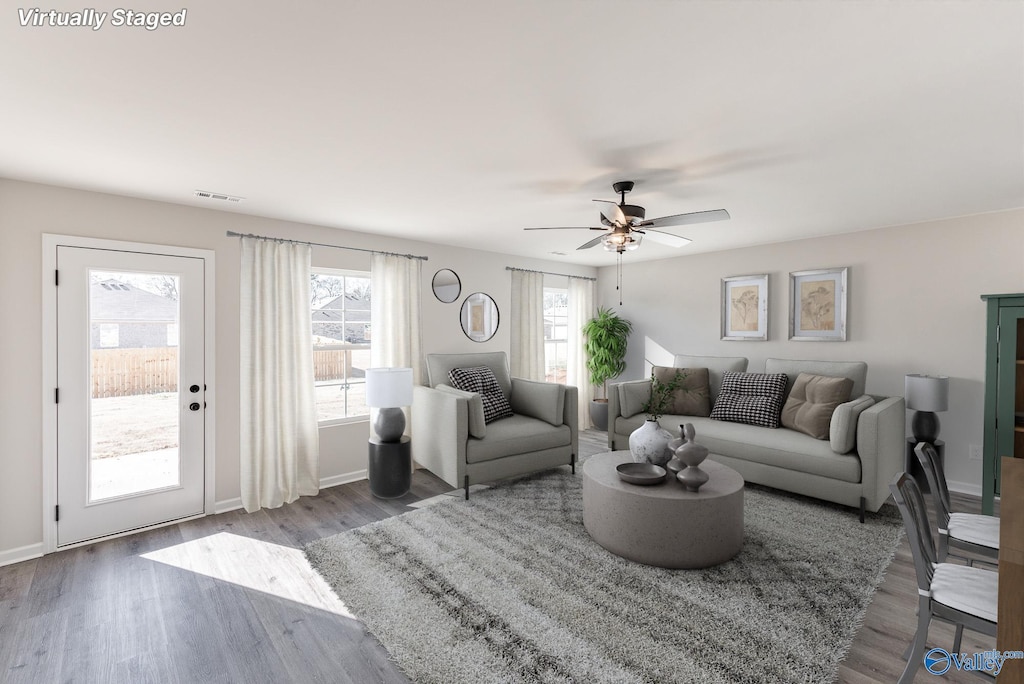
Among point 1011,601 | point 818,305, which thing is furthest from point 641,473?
point 818,305

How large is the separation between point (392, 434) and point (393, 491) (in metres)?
0.47

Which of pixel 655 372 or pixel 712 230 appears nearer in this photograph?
pixel 712 230

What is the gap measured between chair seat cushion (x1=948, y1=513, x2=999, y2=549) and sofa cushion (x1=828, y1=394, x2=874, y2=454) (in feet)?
4.00

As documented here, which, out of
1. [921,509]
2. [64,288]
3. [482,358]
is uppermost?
[64,288]

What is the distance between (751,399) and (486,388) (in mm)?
2527

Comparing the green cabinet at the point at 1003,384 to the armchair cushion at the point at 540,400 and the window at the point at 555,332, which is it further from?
the window at the point at 555,332

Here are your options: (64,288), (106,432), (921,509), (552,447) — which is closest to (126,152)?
(64,288)

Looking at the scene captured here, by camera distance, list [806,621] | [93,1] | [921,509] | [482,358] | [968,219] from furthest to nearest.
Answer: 1. [482,358]
2. [968,219]
3. [806,621]
4. [921,509]
5. [93,1]

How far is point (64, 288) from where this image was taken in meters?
2.96

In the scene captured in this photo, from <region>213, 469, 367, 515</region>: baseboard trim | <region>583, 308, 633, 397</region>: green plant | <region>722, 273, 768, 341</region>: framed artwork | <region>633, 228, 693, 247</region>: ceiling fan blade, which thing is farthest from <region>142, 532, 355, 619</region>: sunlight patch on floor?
<region>722, 273, 768, 341</region>: framed artwork

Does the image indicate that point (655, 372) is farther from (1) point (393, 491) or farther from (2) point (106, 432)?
(2) point (106, 432)

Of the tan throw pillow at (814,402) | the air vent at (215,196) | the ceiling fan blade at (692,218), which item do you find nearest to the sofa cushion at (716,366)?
the tan throw pillow at (814,402)

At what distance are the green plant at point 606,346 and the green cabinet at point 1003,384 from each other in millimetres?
3449

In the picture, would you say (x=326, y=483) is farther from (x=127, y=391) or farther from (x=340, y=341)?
(x=127, y=391)
